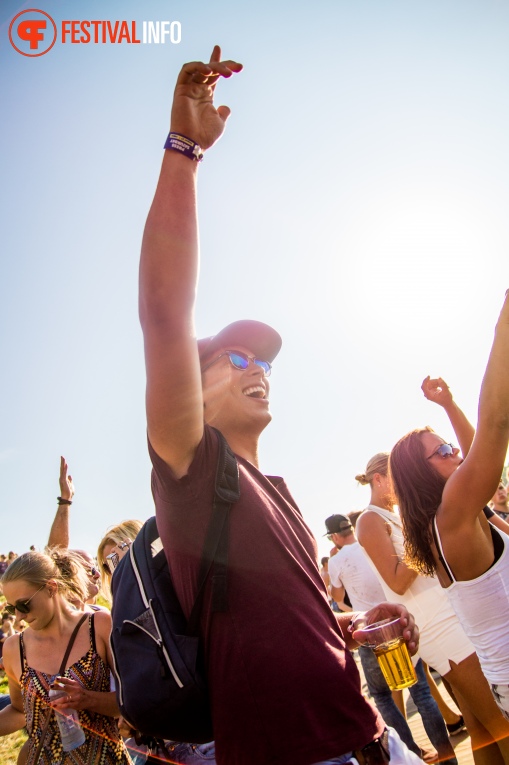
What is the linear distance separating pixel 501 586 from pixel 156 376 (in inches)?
83.1

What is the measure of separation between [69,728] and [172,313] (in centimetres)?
276

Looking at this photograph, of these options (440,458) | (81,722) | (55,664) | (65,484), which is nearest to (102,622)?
(55,664)

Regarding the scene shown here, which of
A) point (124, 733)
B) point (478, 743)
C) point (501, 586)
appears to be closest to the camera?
point (501, 586)

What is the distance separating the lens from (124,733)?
2.96m

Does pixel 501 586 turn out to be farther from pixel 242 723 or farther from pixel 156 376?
pixel 156 376

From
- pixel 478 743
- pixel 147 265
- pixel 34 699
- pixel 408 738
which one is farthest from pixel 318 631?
pixel 408 738

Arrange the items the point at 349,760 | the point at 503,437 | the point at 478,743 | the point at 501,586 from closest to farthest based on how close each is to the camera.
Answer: the point at 349,760 → the point at 503,437 → the point at 501,586 → the point at 478,743

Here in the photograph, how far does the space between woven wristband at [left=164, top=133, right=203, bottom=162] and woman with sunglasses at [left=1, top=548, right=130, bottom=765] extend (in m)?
2.88

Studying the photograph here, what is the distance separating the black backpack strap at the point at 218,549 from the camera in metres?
1.29

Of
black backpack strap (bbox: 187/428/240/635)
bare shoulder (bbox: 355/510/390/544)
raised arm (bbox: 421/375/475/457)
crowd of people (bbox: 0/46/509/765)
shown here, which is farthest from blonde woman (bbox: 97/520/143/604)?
black backpack strap (bbox: 187/428/240/635)

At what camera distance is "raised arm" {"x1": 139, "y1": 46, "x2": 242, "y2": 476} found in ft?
4.04

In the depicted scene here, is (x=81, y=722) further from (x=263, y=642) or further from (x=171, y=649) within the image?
(x=263, y=642)

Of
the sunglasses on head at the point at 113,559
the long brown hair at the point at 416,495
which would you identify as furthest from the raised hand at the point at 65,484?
the long brown hair at the point at 416,495

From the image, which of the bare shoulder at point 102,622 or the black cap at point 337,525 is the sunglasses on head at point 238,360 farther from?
the black cap at point 337,525
